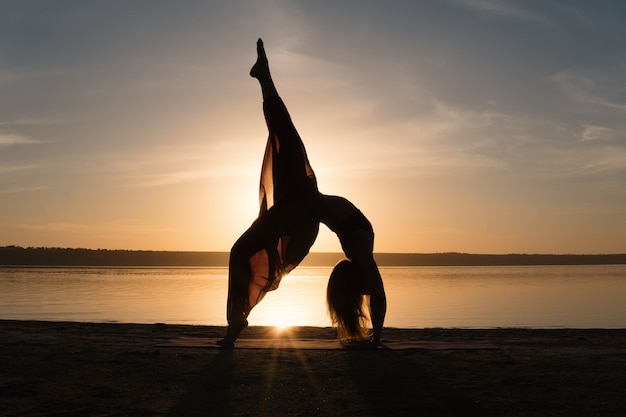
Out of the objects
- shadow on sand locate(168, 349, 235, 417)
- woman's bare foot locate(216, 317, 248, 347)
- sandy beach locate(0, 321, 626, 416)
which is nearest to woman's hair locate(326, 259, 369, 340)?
sandy beach locate(0, 321, 626, 416)

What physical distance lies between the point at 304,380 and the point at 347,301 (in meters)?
2.64

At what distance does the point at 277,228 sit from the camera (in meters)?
8.80

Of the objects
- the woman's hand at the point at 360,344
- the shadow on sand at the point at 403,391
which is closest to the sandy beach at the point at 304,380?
the shadow on sand at the point at 403,391

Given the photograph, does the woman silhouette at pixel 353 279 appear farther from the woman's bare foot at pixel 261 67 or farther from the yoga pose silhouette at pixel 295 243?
the woman's bare foot at pixel 261 67

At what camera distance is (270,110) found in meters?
8.93

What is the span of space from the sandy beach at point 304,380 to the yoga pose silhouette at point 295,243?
839 millimetres

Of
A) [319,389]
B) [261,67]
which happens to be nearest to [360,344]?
[319,389]

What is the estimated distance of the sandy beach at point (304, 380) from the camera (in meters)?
5.05

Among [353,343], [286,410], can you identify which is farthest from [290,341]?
[286,410]

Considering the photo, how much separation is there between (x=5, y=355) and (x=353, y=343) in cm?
394

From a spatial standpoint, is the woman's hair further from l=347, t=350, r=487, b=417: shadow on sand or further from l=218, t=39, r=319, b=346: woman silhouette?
l=347, t=350, r=487, b=417: shadow on sand

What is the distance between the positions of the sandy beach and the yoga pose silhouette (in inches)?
33.0

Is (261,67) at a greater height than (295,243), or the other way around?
(261,67)

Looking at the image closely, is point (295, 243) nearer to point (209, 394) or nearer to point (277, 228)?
point (277, 228)
